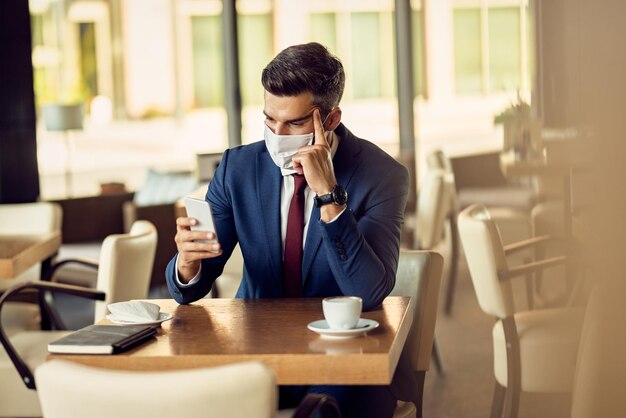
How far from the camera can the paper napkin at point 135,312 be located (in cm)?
223

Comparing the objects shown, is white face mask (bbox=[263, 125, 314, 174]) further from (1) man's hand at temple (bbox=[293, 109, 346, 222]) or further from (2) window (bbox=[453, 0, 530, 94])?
(2) window (bbox=[453, 0, 530, 94])

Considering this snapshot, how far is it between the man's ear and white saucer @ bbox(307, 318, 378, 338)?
600 mm

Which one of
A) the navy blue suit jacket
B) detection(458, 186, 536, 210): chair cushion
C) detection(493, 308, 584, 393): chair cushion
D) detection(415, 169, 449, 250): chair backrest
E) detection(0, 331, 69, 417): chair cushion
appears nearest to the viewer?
the navy blue suit jacket

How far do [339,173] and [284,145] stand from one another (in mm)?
171

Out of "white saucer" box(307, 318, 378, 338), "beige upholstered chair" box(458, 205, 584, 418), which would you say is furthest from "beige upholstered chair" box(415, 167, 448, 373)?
"white saucer" box(307, 318, 378, 338)

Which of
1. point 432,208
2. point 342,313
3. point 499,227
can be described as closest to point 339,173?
point 342,313

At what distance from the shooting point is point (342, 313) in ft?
6.65

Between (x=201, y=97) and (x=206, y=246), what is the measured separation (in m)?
5.52

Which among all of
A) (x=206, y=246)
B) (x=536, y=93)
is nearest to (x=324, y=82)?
(x=206, y=246)

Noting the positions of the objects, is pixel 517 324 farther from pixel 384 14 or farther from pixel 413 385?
pixel 384 14

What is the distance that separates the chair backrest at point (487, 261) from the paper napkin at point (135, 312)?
4.02 feet

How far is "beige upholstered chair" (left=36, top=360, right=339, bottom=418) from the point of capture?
4.94 feet

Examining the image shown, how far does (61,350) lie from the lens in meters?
2.00

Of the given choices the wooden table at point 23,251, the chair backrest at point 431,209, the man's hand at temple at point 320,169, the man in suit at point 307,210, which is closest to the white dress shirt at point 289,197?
the man in suit at point 307,210
